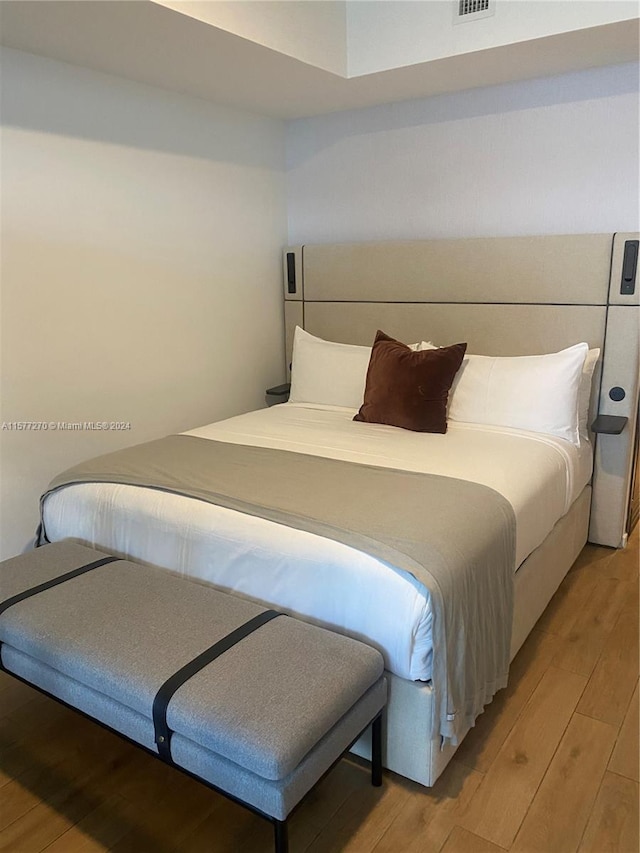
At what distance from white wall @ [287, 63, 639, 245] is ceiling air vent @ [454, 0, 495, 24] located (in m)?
0.54

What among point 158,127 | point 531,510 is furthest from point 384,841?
point 158,127

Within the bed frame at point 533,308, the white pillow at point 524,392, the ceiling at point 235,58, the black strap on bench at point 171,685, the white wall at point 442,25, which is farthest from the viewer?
the bed frame at point 533,308

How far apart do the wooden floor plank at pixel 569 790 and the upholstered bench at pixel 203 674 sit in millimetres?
404

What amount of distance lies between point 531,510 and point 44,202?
2196 millimetres

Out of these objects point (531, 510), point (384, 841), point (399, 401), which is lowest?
point (384, 841)

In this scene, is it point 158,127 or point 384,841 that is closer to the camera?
point 384,841

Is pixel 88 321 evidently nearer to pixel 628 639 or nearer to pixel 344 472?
pixel 344 472

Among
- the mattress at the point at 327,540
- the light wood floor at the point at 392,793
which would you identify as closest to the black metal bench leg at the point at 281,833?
the light wood floor at the point at 392,793

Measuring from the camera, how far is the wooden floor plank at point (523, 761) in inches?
65.5

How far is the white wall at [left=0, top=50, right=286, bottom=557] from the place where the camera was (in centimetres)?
260

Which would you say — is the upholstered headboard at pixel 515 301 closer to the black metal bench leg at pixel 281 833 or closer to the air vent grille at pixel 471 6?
the air vent grille at pixel 471 6

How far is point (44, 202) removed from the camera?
2629mm

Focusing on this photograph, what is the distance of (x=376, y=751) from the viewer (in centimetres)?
174

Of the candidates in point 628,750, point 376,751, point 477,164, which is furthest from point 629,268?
point 376,751
